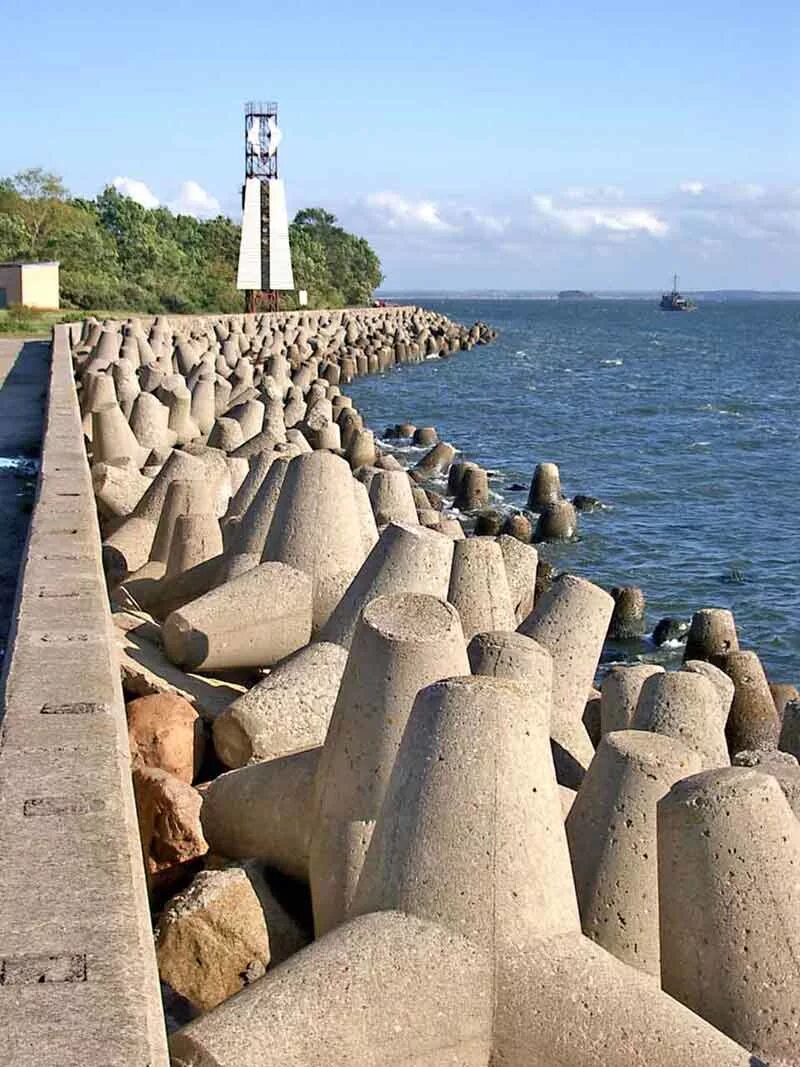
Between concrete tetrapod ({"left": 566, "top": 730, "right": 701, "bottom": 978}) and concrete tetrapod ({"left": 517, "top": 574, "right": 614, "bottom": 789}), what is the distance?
5.52 feet

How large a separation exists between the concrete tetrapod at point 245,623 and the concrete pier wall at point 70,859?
736mm

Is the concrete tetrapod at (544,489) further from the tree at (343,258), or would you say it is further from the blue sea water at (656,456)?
the tree at (343,258)

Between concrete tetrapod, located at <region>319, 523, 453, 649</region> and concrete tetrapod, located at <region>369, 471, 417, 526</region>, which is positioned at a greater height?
concrete tetrapod, located at <region>319, 523, 453, 649</region>

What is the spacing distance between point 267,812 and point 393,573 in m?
1.71

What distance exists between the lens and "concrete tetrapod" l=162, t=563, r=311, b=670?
6.19 meters

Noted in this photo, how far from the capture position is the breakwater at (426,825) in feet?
10.5

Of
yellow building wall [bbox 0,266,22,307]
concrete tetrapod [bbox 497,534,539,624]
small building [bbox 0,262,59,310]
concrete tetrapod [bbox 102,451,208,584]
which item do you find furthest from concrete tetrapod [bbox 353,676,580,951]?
yellow building wall [bbox 0,266,22,307]

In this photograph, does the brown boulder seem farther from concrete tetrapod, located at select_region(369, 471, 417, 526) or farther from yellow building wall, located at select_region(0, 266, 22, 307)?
yellow building wall, located at select_region(0, 266, 22, 307)

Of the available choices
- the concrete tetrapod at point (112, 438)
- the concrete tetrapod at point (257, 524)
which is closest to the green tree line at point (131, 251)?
the concrete tetrapod at point (112, 438)

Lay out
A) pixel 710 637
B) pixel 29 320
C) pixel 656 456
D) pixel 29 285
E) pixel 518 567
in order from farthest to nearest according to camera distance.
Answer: pixel 29 285 → pixel 29 320 → pixel 656 456 → pixel 710 637 → pixel 518 567

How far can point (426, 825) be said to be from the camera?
10.9ft

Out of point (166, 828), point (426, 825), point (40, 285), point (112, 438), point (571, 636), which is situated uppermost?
point (40, 285)

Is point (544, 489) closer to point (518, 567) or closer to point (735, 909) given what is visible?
point (518, 567)

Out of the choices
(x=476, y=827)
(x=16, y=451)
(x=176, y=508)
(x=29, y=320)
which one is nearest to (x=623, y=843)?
(x=476, y=827)
